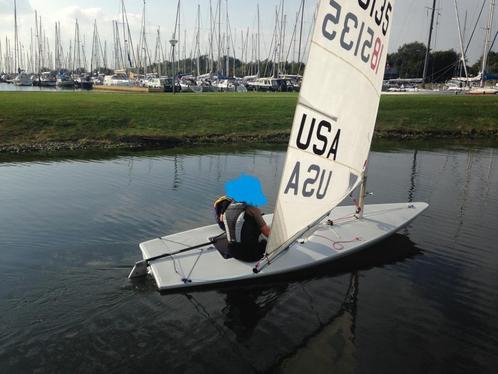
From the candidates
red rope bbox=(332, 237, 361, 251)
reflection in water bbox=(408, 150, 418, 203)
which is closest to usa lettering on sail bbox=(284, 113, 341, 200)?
red rope bbox=(332, 237, 361, 251)

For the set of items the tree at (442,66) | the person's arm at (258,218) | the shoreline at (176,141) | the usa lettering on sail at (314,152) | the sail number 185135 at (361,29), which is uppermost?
the tree at (442,66)

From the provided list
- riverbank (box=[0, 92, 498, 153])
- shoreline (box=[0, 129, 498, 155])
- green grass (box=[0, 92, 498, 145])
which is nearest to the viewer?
shoreline (box=[0, 129, 498, 155])

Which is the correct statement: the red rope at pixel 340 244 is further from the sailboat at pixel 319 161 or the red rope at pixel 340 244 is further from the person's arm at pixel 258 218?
the person's arm at pixel 258 218

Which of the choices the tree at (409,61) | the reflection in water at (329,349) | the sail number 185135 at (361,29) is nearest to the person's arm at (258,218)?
the reflection in water at (329,349)

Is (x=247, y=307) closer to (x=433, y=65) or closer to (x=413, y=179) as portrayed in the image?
(x=413, y=179)

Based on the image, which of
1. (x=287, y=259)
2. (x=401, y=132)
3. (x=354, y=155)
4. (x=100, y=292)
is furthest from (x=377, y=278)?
(x=401, y=132)

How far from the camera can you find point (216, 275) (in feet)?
24.8

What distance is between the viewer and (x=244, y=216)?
763 centimetres

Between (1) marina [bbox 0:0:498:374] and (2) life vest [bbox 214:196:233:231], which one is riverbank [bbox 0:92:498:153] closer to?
(1) marina [bbox 0:0:498:374]

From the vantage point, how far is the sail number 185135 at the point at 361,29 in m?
6.79

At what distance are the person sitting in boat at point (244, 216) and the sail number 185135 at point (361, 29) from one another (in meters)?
2.59

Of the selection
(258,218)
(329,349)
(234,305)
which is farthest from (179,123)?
(329,349)

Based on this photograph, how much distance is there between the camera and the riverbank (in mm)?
24547

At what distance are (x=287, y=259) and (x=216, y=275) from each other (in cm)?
139
